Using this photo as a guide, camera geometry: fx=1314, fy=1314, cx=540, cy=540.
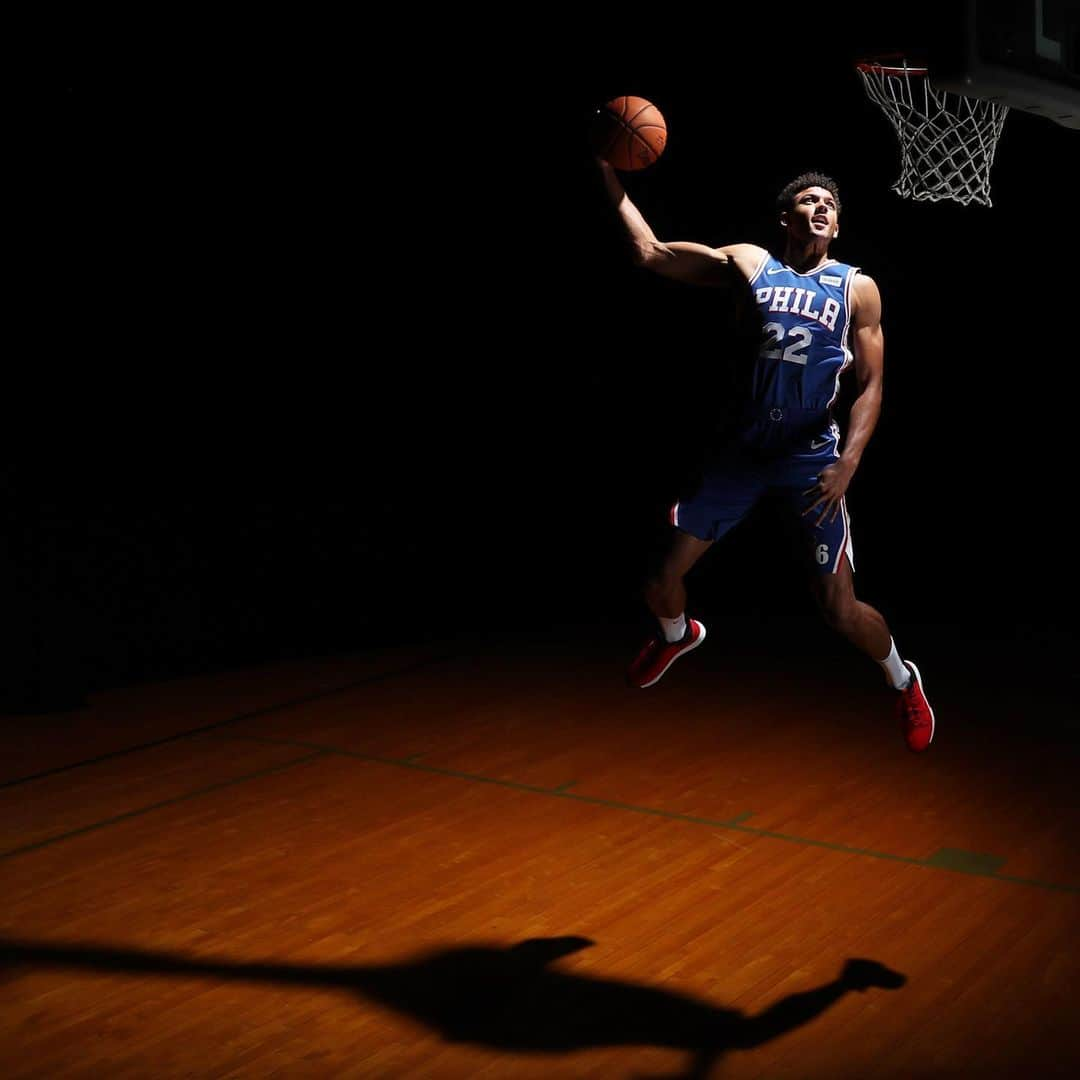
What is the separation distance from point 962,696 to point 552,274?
327 cm

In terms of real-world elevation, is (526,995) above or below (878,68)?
below

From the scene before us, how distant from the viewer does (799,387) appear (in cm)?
337

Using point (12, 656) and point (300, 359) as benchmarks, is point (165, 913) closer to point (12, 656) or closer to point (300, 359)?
point (12, 656)

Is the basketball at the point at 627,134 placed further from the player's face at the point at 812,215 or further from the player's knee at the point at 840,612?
the player's knee at the point at 840,612

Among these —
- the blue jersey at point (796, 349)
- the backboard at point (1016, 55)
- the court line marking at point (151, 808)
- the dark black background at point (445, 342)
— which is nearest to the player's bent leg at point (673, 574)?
the blue jersey at point (796, 349)

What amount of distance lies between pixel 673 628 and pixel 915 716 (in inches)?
28.9

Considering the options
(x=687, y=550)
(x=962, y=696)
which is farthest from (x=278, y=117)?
(x=962, y=696)

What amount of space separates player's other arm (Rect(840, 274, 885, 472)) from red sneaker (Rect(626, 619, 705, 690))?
2.31 ft

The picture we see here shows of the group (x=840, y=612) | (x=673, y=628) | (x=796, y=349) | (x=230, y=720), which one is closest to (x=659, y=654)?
(x=673, y=628)

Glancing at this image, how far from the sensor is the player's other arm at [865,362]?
3293 mm

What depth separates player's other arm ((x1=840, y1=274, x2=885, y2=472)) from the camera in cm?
329

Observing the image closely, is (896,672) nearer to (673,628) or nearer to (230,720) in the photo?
(673,628)

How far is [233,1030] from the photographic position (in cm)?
288

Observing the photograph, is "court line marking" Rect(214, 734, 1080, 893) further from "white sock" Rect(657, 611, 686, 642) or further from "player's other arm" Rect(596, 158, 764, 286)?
"player's other arm" Rect(596, 158, 764, 286)
